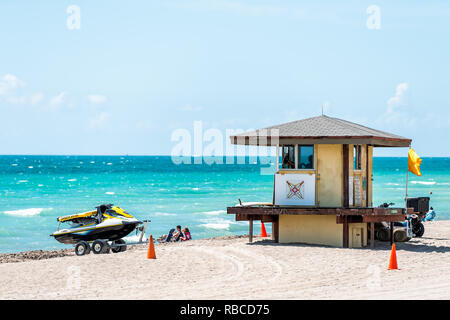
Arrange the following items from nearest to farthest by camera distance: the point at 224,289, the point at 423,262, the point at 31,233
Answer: the point at 224,289 < the point at 423,262 < the point at 31,233

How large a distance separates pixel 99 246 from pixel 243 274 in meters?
7.55

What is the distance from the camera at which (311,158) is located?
21.1m

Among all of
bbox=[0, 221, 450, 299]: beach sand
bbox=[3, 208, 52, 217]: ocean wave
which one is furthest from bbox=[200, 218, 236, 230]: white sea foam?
bbox=[0, 221, 450, 299]: beach sand

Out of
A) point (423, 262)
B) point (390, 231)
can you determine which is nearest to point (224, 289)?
point (423, 262)

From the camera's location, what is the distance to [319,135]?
2055 centimetres

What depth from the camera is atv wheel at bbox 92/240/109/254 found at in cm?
2238

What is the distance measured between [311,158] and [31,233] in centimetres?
2195

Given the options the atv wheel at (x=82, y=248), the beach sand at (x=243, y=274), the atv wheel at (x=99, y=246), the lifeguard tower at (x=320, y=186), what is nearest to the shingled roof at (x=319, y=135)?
the lifeguard tower at (x=320, y=186)

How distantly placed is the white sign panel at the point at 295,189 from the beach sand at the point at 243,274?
1.34 meters

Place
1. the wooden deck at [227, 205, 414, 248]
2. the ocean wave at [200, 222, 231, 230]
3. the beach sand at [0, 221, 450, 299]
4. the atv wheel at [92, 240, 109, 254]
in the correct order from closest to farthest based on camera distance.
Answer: the beach sand at [0, 221, 450, 299] → the wooden deck at [227, 205, 414, 248] → the atv wheel at [92, 240, 109, 254] → the ocean wave at [200, 222, 231, 230]

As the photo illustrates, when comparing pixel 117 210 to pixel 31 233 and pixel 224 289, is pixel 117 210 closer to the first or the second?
pixel 224 289

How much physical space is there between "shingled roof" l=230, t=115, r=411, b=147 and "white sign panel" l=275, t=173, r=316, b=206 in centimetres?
109

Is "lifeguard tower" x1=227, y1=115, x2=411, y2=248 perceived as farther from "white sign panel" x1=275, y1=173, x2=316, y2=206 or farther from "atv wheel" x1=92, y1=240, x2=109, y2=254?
"atv wheel" x1=92, y1=240, x2=109, y2=254

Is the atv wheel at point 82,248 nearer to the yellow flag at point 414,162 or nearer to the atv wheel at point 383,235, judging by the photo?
the atv wheel at point 383,235
